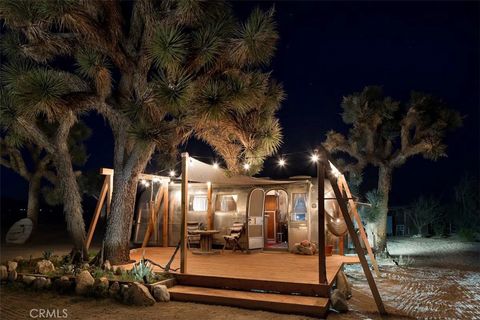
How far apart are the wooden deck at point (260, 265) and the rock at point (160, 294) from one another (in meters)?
0.84

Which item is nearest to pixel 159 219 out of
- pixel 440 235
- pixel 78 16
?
pixel 78 16

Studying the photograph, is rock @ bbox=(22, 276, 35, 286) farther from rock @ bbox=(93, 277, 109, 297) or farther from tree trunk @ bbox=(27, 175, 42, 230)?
tree trunk @ bbox=(27, 175, 42, 230)

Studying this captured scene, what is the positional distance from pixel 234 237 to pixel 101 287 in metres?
4.60

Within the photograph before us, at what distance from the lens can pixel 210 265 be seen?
27.3ft

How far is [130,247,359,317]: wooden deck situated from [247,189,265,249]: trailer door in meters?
2.04

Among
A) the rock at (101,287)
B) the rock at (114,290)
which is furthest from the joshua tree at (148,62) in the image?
the rock at (114,290)

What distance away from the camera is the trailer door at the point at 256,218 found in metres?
10.8

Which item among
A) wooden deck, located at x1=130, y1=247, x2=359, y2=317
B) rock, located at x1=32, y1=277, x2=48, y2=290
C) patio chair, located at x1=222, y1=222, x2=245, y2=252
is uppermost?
patio chair, located at x1=222, y1=222, x2=245, y2=252

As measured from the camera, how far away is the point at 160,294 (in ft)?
21.5

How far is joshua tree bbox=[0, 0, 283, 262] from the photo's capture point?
7.27 metres

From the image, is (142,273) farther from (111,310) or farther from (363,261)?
(363,261)

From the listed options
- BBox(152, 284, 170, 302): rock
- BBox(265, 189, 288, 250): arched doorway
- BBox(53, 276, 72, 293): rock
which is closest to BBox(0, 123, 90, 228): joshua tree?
BBox(265, 189, 288, 250): arched doorway

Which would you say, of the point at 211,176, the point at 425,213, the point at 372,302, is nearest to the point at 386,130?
the point at 211,176

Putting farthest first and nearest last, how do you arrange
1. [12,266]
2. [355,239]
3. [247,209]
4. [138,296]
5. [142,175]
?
[247,209] < [142,175] < [12,266] < [138,296] < [355,239]
